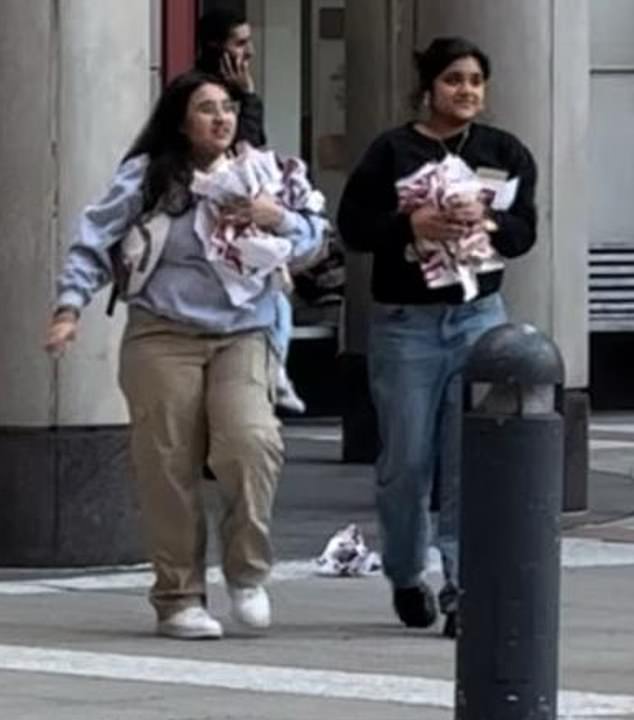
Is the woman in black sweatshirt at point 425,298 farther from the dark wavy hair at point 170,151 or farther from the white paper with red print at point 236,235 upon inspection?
the dark wavy hair at point 170,151

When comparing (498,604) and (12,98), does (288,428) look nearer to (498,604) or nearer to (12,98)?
(12,98)

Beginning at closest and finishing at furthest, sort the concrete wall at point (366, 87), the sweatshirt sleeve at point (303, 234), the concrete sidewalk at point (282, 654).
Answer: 1. the concrete sidewalk at point (282, 654)
2. the sweatshirt sleeve at point (303, 234)
3. the concrete wall at point (366, 87)

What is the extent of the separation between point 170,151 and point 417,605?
66.7 inches

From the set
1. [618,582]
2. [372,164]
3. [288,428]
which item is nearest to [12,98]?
[372,164]

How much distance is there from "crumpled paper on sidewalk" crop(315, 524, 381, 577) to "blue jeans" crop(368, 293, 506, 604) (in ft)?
6.08

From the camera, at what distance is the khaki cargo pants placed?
33.3ft

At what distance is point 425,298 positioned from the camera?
33.6 ft

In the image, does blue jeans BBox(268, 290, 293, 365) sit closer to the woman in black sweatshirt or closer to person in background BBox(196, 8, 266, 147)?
the woman in black sweatshirt

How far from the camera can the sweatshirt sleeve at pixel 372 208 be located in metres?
10.2

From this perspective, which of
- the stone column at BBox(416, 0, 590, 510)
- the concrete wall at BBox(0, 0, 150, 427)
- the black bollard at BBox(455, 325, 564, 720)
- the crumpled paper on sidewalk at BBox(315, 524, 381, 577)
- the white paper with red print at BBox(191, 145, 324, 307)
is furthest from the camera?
the stone column at BBox(416, 0, 590, 510)

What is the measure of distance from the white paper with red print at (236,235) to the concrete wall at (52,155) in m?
1.84

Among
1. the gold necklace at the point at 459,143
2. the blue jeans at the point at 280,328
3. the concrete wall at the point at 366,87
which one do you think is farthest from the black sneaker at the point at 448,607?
the concrete wall at the point at 366,87

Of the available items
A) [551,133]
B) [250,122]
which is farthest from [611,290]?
[250,122]

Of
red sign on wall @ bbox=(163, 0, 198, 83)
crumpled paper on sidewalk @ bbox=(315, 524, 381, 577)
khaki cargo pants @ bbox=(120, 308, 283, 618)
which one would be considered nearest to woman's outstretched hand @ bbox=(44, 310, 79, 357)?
khaki cargo pants @ bbox=(120, 308, 283, 618)
